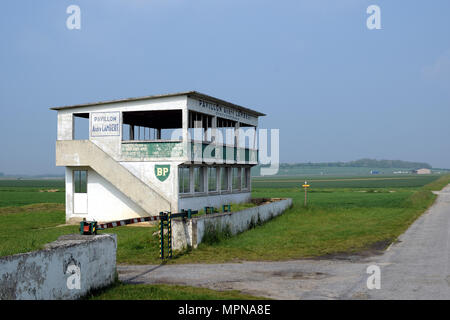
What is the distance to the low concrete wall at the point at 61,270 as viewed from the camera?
7.28 meters

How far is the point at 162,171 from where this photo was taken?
75.7ft

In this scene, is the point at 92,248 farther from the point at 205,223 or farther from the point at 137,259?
the point at 205,223

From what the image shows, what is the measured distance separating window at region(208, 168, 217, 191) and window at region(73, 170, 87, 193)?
6.31 metres

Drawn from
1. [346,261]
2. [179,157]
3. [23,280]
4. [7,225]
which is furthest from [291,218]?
[23,280]

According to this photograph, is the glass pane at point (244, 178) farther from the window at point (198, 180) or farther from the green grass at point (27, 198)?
the green grass at point (27, 198)

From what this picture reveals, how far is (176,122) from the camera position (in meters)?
29.1

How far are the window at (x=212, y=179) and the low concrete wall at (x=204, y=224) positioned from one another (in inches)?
170

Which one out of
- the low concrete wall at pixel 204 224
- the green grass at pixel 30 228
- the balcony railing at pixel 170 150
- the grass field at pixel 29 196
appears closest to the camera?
the low concrete wall at pixel 204 224

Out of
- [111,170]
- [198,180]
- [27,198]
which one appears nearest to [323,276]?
[111,170]

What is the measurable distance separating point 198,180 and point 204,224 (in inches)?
372

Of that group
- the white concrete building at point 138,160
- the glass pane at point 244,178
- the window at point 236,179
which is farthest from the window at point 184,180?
the glass pane at point 244,178

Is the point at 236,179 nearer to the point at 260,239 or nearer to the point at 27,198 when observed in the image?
the point at 260,239

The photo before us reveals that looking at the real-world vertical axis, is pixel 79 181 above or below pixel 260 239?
above

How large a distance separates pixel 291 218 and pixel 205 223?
10698 millimetres
